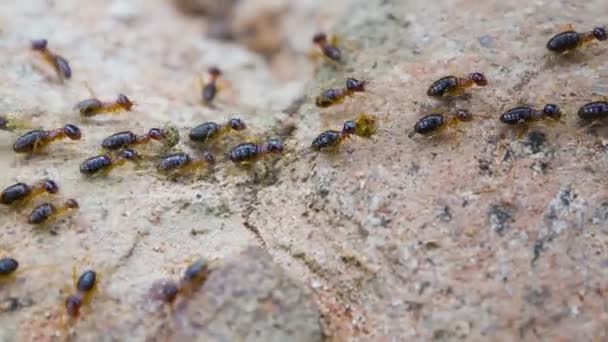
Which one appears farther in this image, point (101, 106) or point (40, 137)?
point (101, 106)

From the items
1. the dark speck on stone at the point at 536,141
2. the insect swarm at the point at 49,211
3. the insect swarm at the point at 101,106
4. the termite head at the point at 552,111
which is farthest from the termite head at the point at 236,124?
the termite head at the point at 552,111

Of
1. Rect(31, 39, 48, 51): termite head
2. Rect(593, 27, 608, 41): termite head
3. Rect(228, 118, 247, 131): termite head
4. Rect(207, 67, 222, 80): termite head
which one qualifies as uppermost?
Rect(31, 39, 48, 51): termite head

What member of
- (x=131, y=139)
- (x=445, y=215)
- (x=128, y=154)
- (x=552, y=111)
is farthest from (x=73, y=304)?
(x=552, y=111)

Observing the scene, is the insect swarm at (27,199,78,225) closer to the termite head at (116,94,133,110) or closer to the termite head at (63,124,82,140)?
the termite head at (63,124,82,140)

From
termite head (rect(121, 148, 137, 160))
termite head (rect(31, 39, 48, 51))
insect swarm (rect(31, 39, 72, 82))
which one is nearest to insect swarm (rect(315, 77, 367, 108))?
termite head (rect(121, 148, 137, 160))

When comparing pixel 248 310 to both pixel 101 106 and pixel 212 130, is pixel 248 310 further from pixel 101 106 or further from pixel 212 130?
pixel 101 106
